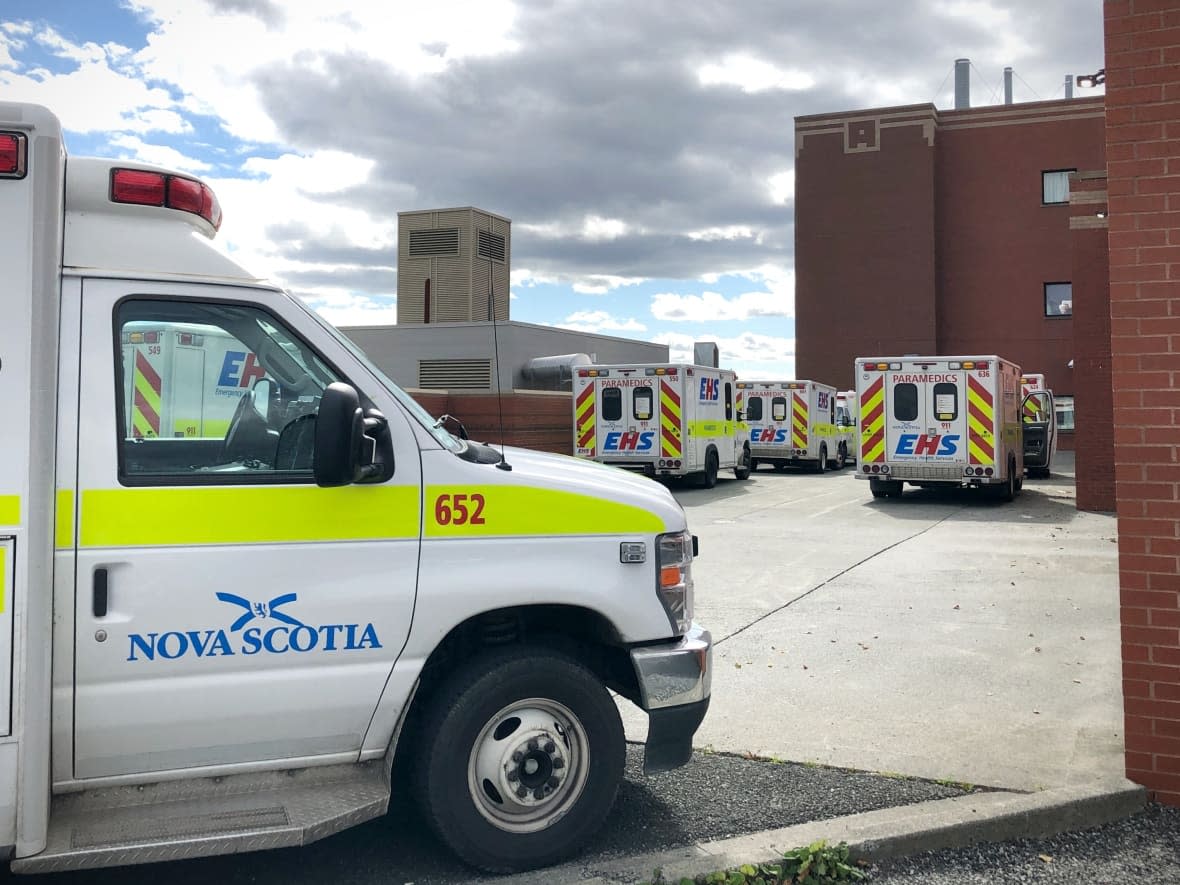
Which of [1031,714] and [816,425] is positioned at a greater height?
[816,425]

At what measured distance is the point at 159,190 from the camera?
3684 mm

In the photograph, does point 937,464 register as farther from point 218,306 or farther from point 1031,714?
point 218,306

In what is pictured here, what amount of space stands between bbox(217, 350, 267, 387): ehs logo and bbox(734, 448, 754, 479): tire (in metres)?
23.9

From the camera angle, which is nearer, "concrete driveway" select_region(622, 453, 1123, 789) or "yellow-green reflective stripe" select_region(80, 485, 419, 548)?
"yellow-green reflective stripe" select_region(80, 485, 419, 548)

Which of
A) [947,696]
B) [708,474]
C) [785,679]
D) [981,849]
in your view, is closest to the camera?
[981,849]

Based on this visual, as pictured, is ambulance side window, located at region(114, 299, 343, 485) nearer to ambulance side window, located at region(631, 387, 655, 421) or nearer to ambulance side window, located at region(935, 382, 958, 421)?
ambulance side window, located at region(935, 382, 958, 421)

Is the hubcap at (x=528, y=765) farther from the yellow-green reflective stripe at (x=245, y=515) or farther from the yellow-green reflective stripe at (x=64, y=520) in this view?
the yellow-green reflective stripe at (x=64, y=520)

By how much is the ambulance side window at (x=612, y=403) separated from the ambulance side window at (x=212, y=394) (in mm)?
19678

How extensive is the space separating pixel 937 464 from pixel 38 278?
61.5 ft

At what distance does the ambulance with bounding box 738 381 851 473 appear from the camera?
102 ft

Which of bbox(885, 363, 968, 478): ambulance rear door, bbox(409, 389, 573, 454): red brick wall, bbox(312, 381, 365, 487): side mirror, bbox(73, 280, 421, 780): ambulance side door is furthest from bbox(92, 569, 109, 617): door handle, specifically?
bbox(885, 363, 968, 478): ambulance rear door

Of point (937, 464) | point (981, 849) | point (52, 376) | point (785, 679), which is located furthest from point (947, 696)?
point (937, 464)

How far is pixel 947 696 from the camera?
255 inches

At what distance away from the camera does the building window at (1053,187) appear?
43.0 metres
